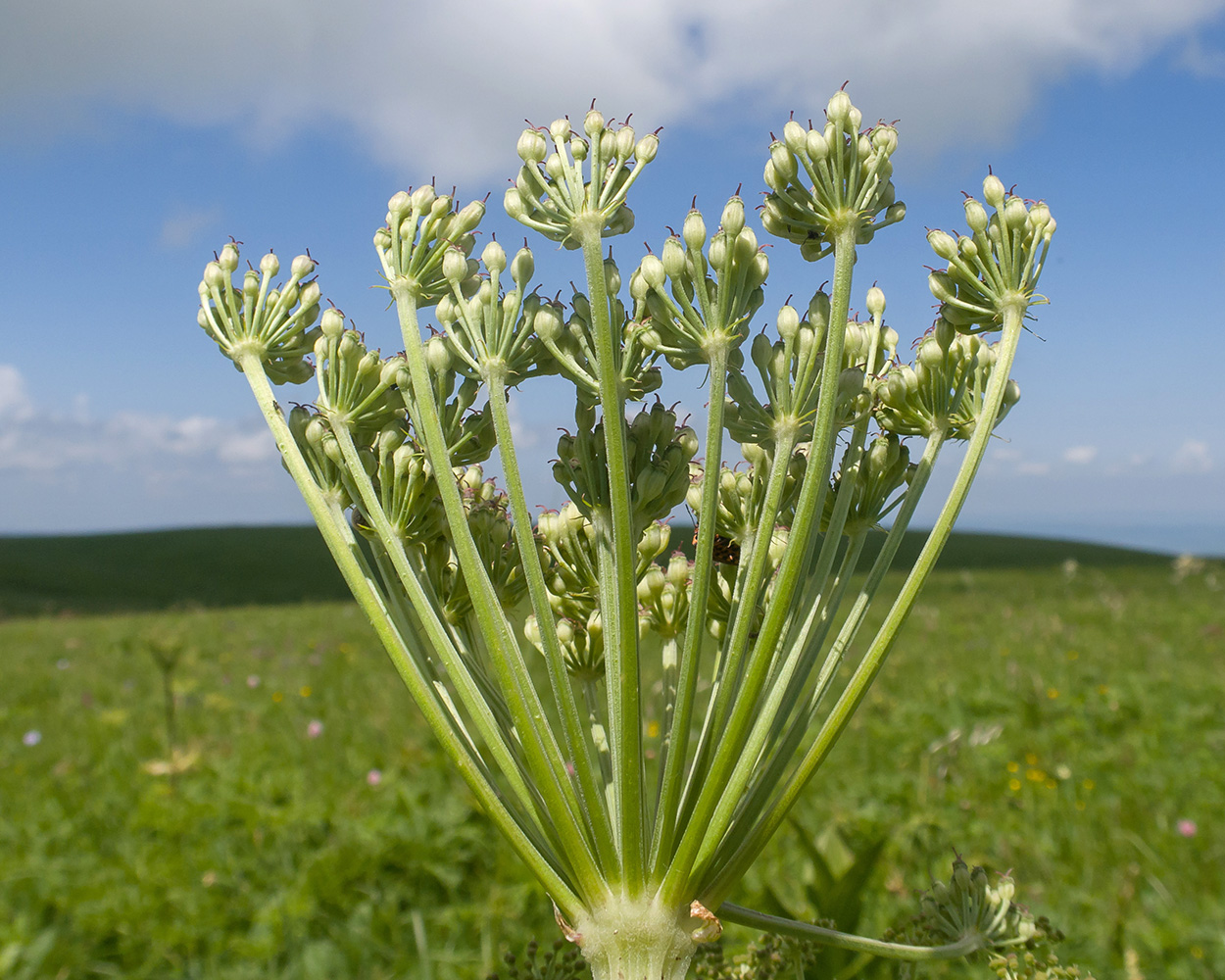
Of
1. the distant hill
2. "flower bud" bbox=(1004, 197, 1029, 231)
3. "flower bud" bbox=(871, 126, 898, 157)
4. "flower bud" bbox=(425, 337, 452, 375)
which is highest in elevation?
"flower bud" bbox=(871, 126, 898, 157)

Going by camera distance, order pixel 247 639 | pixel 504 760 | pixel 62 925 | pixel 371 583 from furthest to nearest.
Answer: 1. pixel 247 639
2. pixel 62 925
3. pixel 371 583
4. pixel 504 760

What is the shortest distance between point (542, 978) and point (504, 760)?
58 cm

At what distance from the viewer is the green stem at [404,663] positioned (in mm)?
1410

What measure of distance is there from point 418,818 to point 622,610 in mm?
5742

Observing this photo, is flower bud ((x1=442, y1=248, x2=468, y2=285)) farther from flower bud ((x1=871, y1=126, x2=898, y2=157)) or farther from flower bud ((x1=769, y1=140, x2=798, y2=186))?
flower bud ((x1=871, y1=126, x2=898, y2=157))

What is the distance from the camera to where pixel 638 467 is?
158 cm

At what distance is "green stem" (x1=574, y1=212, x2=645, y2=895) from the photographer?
1342 mm

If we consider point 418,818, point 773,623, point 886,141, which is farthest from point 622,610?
point 418,818

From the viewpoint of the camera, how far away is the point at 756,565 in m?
1.37

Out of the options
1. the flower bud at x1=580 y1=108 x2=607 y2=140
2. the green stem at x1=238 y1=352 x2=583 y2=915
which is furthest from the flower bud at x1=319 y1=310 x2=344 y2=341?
the flower bud at x1=580 y1=108 x2=607 y2=140

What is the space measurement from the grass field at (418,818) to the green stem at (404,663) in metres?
1.12

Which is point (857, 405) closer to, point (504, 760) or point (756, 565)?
point (756, 565)

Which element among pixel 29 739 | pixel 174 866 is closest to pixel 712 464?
pixel 174 866

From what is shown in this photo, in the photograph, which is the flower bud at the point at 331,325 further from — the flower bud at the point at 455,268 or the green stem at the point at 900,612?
the green stem at the point at 900,612
